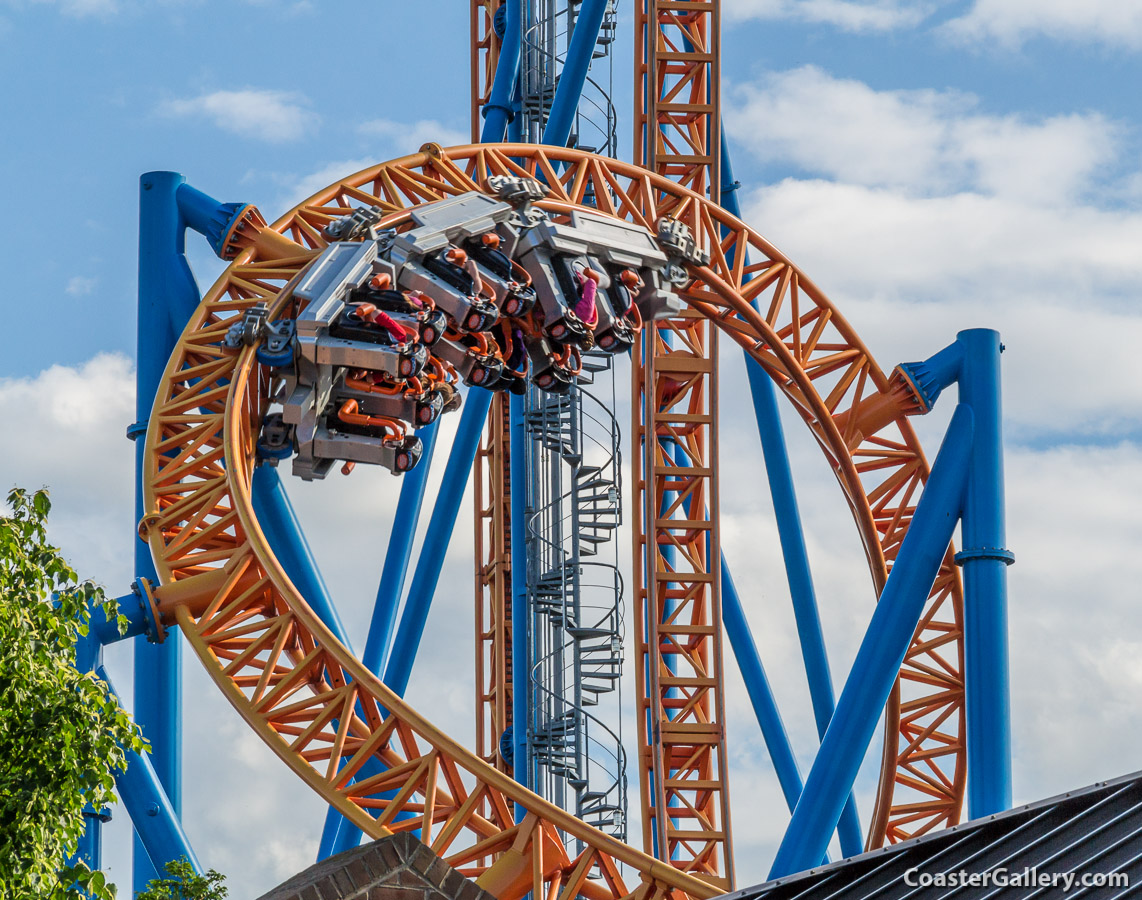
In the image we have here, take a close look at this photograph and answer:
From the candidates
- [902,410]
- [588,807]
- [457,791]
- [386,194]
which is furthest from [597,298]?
[588,807]

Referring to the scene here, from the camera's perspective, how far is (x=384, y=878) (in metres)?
6.75

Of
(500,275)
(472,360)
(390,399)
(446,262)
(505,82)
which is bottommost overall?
(390,399)

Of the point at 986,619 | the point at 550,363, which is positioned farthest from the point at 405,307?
the point at 986,619

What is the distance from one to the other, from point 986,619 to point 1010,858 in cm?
496

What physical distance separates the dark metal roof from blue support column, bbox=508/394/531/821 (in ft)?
27.7

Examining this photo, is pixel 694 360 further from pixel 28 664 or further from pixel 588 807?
pixel 28 664

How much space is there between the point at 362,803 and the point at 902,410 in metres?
5.29

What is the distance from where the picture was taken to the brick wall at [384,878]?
652 centimetres

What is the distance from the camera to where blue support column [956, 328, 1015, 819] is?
11758 millimetres

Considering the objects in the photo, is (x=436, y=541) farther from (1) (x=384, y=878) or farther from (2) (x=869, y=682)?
(1) (x=384, y=878)

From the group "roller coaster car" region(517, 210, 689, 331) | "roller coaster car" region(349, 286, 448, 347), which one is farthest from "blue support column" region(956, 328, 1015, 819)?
"roller coaster car" region(349, 286, 448, 347)

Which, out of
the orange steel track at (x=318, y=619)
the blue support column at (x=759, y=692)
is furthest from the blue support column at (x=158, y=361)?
the blue support column at (x=759, y=692)

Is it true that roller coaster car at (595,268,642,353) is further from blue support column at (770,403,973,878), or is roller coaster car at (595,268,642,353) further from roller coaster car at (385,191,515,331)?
blue support column at (770,403,973,878)

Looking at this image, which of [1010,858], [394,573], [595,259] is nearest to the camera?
[1010,858]
